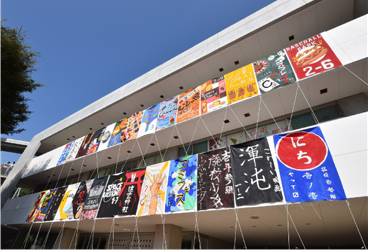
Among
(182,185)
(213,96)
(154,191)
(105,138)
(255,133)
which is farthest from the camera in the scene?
(105,138)

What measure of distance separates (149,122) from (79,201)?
4809mm

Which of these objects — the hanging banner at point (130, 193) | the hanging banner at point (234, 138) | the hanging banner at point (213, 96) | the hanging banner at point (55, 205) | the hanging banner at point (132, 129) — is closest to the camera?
the hanging banner at point (130, 193)

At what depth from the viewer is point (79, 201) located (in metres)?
8.52

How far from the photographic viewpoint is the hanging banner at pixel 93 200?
7759mm

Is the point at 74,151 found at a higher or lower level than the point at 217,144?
higher

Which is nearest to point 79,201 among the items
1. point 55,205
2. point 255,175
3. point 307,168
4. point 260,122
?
point 55,205

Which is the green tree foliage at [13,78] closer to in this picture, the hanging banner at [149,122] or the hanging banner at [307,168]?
the hanging banner at [149,122]

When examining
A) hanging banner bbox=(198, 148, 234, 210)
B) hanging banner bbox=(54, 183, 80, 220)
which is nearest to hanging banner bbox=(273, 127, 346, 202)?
hanging banner bbox=(198, 148, 234, 210)

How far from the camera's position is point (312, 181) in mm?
4234

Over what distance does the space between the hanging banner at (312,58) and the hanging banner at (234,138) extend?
3226mm

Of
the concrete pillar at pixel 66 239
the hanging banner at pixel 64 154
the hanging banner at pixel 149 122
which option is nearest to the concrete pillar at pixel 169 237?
the hanging banner at pixel 149 122

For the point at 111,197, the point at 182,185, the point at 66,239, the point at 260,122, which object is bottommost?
the point at 66,239

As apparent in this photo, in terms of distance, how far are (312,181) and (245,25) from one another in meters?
6.87

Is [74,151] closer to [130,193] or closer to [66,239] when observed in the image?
[66,239]
